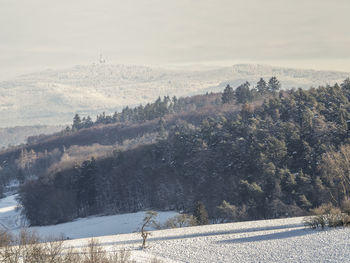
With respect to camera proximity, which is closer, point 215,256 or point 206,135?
point 215,256

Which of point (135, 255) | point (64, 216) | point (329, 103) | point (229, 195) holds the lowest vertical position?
point (64, 216)

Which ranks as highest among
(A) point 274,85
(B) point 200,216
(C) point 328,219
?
(A) point 274,85

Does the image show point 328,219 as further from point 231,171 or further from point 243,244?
point 231,171

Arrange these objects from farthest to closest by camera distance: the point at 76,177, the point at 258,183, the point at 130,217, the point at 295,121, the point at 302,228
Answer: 1. the point at 76,177
2. the point at 295,121
3. the point at 130,217
4. the point at 258,183
5. the point at 302,228

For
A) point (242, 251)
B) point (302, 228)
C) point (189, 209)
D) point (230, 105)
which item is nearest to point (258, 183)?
point (189, 209)

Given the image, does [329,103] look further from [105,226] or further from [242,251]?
[242,251]

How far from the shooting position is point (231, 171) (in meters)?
113

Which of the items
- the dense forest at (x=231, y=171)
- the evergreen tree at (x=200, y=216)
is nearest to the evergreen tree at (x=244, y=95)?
the dense forest at (x=231, y=171)

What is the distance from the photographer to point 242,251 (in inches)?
1918

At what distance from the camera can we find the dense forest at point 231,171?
97.1 metres

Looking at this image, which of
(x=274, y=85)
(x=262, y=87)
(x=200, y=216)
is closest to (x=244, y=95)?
(x=262, y=87)

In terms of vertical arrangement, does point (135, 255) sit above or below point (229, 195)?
above

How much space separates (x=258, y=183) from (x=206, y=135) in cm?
2479

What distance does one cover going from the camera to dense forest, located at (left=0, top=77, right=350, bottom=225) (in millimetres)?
97062
